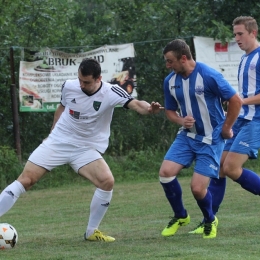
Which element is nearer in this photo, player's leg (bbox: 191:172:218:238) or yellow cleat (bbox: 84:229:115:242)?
player's leg (bbox: 191:172:218:238)

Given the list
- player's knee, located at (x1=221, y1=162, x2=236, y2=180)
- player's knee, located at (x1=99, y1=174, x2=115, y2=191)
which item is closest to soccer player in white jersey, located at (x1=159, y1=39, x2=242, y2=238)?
player's knee, located at (x1=221, y1=162, x2=236, y2=180)

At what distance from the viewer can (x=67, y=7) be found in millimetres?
15516

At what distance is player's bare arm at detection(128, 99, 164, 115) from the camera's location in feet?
22.5

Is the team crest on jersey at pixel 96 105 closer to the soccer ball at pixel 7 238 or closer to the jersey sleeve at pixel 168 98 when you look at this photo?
the jersey sleeve at pixel 168 98

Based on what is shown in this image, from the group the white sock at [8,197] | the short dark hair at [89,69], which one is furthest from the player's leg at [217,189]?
the white sock at [8,197]

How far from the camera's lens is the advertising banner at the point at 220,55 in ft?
44.0

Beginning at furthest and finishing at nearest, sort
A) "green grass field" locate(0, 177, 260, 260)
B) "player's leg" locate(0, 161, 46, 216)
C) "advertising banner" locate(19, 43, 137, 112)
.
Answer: "advertising banner" locate(19, 43, 137, 112), "player's leg" locate(0, 161, 46, 216), "green grass field" locate(0, 177, 260, 260)

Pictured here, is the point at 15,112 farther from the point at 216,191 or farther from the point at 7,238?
the point at 7,238

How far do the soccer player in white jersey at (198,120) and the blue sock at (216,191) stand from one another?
1.38ft

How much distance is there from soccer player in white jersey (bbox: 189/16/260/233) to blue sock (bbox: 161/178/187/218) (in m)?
0.25

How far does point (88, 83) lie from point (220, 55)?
6.76 meters

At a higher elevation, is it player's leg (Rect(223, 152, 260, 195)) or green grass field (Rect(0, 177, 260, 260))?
player's leg (Rect(223, 152, 260, 195))

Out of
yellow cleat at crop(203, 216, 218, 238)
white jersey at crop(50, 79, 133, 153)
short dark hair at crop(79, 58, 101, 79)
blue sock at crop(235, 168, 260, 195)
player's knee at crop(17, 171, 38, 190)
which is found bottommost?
yellow cleat at crop(203, 216, 218, 238)

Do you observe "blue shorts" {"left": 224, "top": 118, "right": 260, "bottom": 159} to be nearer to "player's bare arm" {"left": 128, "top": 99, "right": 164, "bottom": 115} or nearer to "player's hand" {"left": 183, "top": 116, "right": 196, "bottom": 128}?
"player's hand" {"left": 183, "top": 116, "right": 196, "bottom": 128}
